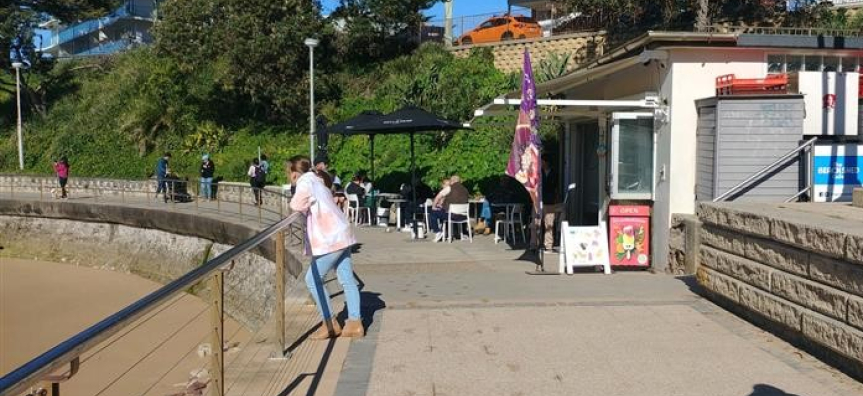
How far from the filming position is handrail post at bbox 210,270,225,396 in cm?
446

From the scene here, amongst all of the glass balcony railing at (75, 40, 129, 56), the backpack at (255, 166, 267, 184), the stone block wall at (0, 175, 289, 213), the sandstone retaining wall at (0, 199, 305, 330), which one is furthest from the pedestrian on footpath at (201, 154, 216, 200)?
the glass balcony railing at (75, 40, 129, 56)

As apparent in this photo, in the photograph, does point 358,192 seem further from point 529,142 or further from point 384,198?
point 529,142

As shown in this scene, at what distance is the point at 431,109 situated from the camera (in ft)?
84.9

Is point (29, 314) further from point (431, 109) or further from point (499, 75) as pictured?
point (499, 75)

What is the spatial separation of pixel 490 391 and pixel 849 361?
2.62 meters

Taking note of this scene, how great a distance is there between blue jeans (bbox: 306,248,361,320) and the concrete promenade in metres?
0.30

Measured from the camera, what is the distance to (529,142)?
10.4 m

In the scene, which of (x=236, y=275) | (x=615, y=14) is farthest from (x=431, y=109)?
(x=236, y=275)

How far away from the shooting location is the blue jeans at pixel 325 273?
6.79 meters

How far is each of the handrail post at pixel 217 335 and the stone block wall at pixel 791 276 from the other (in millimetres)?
4282

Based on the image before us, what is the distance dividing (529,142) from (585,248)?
167 cm

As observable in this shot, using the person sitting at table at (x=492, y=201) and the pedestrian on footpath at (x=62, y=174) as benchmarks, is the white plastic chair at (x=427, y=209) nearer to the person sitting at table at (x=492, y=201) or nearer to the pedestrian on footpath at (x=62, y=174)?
the person sitting at table at (x=492, y=201)

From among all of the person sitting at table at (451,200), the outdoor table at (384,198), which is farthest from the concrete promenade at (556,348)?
the outdoor table at (384,198)

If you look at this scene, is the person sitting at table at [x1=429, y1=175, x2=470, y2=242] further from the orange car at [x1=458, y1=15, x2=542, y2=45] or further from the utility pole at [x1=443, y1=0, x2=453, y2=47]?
the utility pole at [x1=443, y1=0, x2=453, y2=47]
